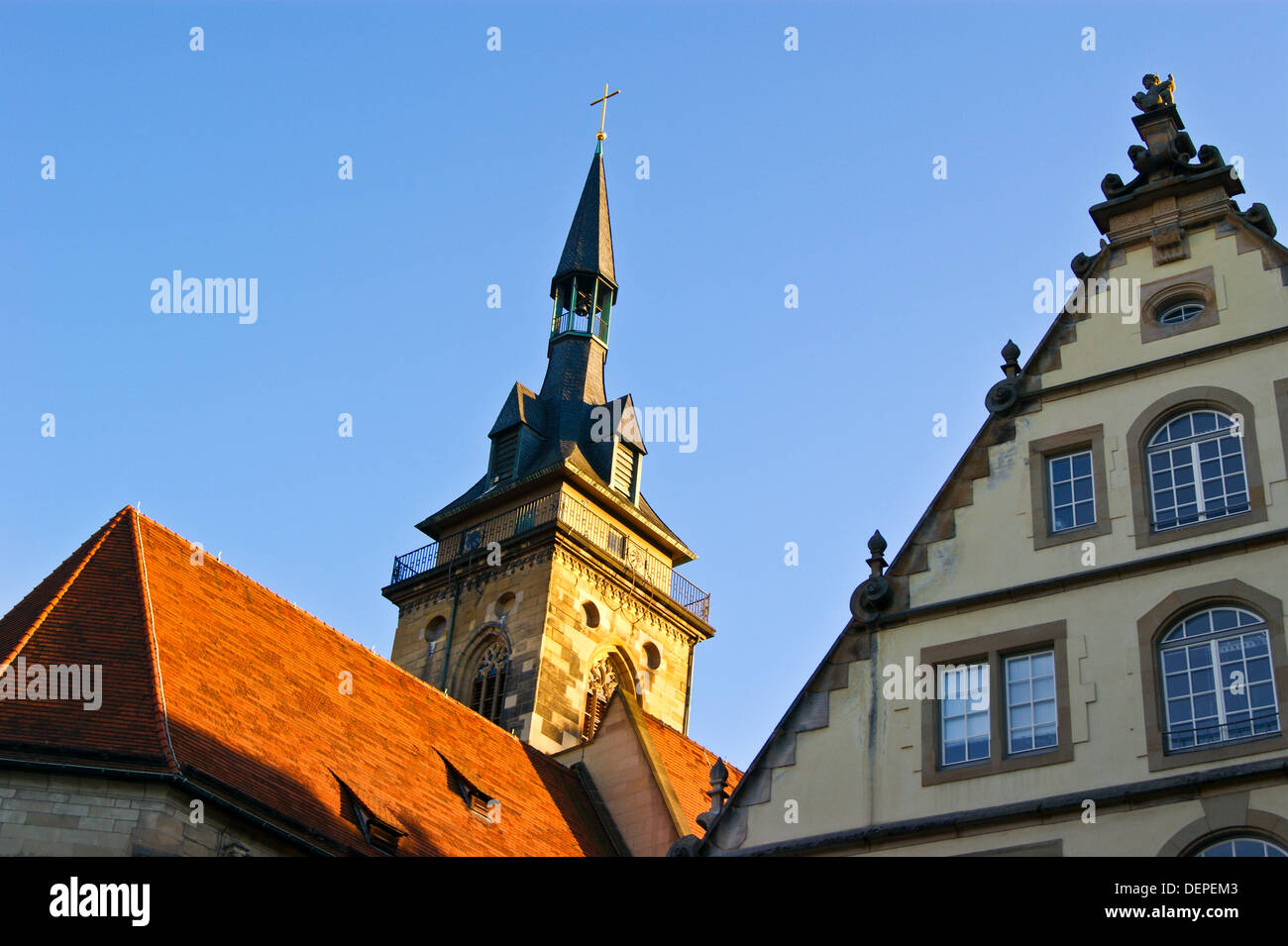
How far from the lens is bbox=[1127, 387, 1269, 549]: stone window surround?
14062 millimetres

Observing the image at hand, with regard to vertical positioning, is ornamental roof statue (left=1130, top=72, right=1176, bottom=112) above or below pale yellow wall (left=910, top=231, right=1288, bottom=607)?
above

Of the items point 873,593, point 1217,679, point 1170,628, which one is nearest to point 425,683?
point 873,593

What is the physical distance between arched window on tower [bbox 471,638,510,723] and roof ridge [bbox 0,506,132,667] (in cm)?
1319

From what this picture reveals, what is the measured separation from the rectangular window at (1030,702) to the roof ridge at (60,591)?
12.0m

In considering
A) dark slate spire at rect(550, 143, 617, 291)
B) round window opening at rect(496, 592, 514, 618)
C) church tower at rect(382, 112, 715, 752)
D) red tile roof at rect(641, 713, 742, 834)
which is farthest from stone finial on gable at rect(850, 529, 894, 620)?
dark slate spire at rect(550, 143, 617, 291)

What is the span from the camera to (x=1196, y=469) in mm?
14594

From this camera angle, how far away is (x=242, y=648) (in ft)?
78.4

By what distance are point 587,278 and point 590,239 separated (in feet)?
5.53

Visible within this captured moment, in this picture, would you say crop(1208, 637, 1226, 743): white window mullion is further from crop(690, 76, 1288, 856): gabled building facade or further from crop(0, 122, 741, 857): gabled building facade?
crop(0, 122, 741, 857): gabled building facade

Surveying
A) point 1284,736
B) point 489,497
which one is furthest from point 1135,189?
point 489,497
